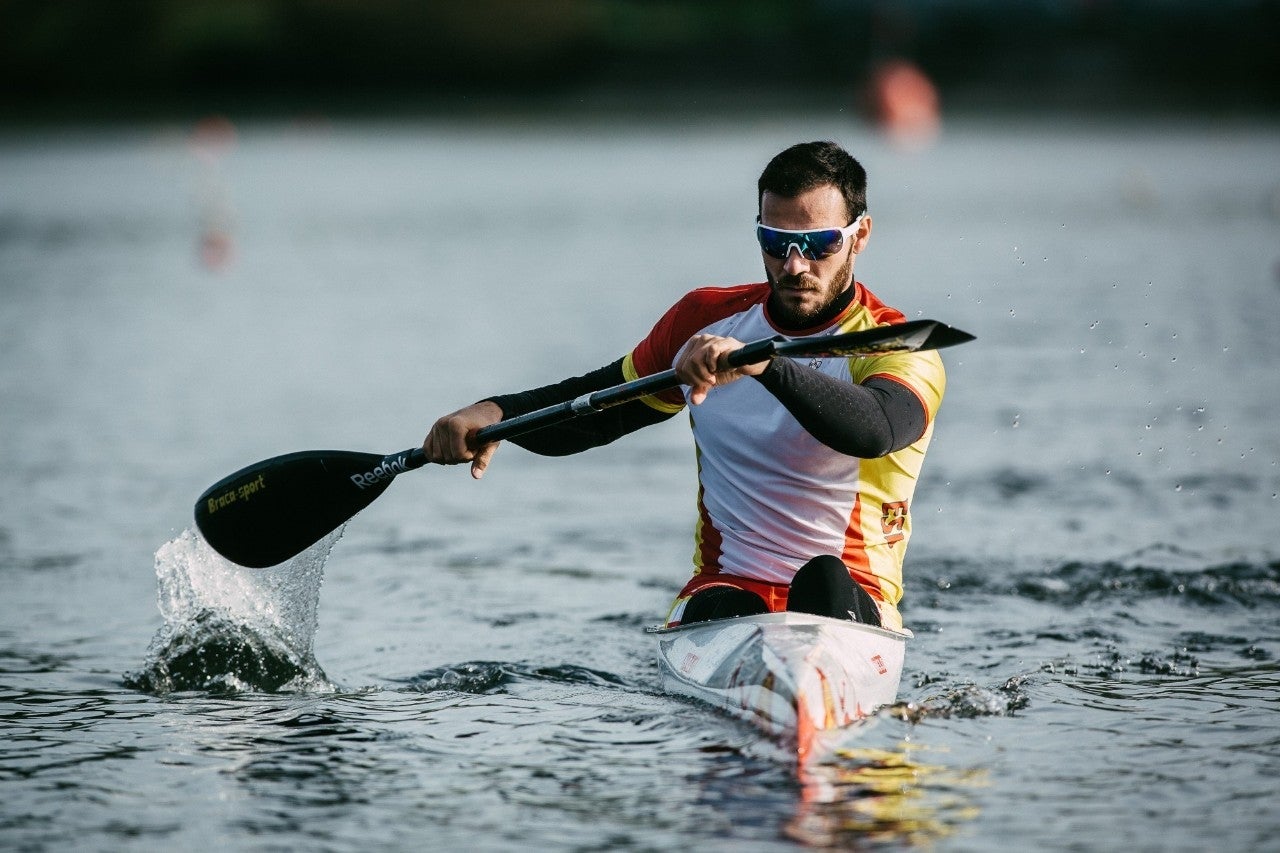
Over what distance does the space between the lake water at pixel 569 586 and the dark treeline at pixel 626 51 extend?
135 ft

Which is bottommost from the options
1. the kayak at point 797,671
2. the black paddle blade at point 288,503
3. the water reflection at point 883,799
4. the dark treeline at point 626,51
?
the water reflection at point 883,799

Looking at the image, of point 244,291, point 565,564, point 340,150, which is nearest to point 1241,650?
point 565,564

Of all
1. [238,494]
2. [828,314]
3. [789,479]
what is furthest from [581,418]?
[238,494]

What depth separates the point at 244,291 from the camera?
24.8 m

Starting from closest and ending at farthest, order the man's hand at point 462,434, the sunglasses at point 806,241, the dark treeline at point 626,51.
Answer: the sunglasses at point 806,241 → the man's hand at point 462,434 → the dark treeline at point 626,51

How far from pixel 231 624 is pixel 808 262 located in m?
3.16

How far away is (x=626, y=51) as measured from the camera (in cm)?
7462

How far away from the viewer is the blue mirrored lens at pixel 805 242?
614 cm

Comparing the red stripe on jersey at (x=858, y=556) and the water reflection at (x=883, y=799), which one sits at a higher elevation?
the red stripe on jersey at (x=858, y=556)

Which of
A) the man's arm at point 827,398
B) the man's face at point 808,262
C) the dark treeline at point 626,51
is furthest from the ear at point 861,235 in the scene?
the dark treeline at point 626,51

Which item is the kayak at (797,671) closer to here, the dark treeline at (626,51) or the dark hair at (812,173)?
the dark hair at (812,173)

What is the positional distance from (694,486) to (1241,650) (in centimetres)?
484

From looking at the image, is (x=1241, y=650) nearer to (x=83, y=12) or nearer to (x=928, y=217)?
(x=928, y=217)

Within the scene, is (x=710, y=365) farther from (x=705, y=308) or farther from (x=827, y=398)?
(x=705, y=308)
